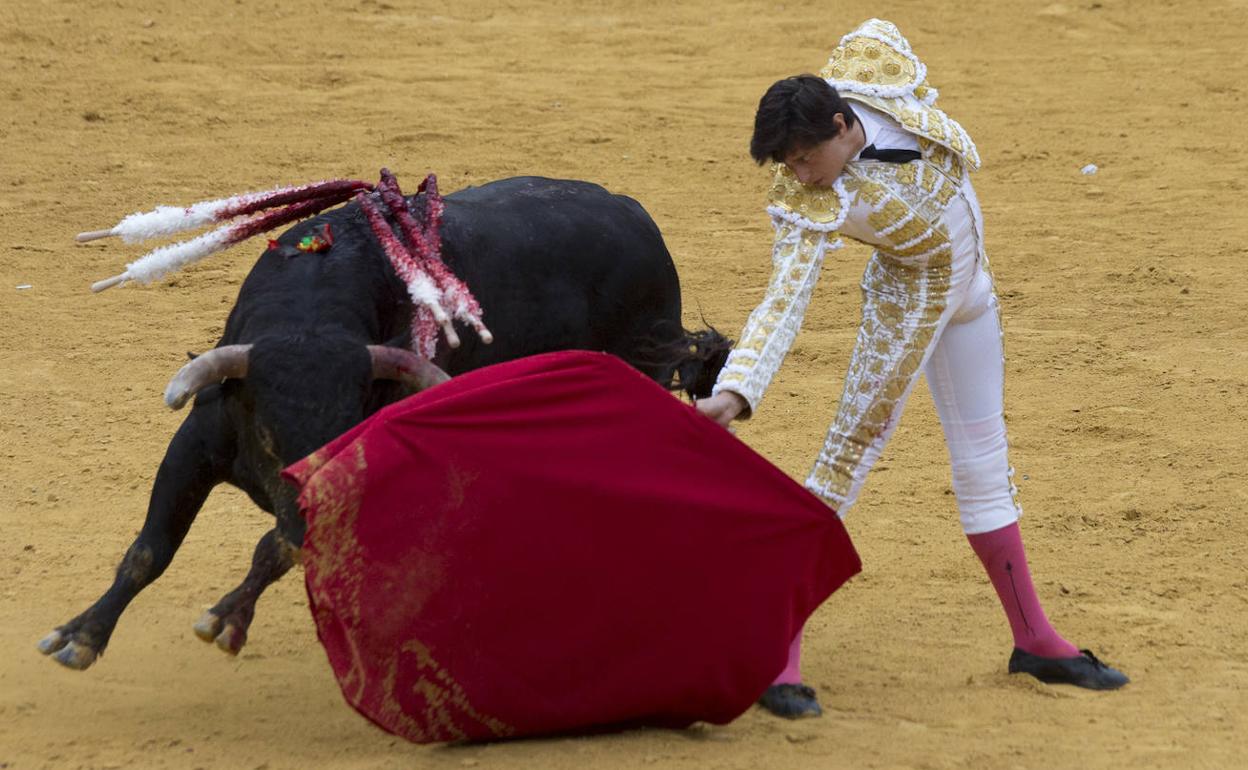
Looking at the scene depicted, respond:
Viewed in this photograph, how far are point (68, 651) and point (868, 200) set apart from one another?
7.14ft

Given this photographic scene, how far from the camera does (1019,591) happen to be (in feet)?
14.4

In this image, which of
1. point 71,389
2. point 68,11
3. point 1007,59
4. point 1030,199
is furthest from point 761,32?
point 71,389

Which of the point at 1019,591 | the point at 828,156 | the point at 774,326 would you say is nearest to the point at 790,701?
the point at 1019,591

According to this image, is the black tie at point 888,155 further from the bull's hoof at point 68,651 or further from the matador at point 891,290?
the bull's hoof at point 68,651

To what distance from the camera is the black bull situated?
405cm

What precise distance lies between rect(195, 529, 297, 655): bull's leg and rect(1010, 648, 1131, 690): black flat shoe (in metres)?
1.84

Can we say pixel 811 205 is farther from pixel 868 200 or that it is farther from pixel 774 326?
pixel 774 326

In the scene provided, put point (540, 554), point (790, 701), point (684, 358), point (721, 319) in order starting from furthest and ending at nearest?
point (721, 319), point (684, 358), point (790, 701), point (540, 554)

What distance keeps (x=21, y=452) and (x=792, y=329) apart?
3534mm

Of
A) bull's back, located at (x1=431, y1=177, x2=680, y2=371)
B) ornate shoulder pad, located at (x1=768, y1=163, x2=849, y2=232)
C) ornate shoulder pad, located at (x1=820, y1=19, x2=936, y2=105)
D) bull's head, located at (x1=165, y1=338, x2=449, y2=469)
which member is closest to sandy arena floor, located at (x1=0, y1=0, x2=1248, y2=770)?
bull's head, located at (x1=165, y1=338, x2=449, y2=469)

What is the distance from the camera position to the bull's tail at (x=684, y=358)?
535 cm

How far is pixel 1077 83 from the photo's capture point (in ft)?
39.0

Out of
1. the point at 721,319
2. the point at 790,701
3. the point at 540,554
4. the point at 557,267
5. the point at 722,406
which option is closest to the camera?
the point at 540,554

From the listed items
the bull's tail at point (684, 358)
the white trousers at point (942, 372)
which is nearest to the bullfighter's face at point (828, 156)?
the white trousers at point (942, 372)
